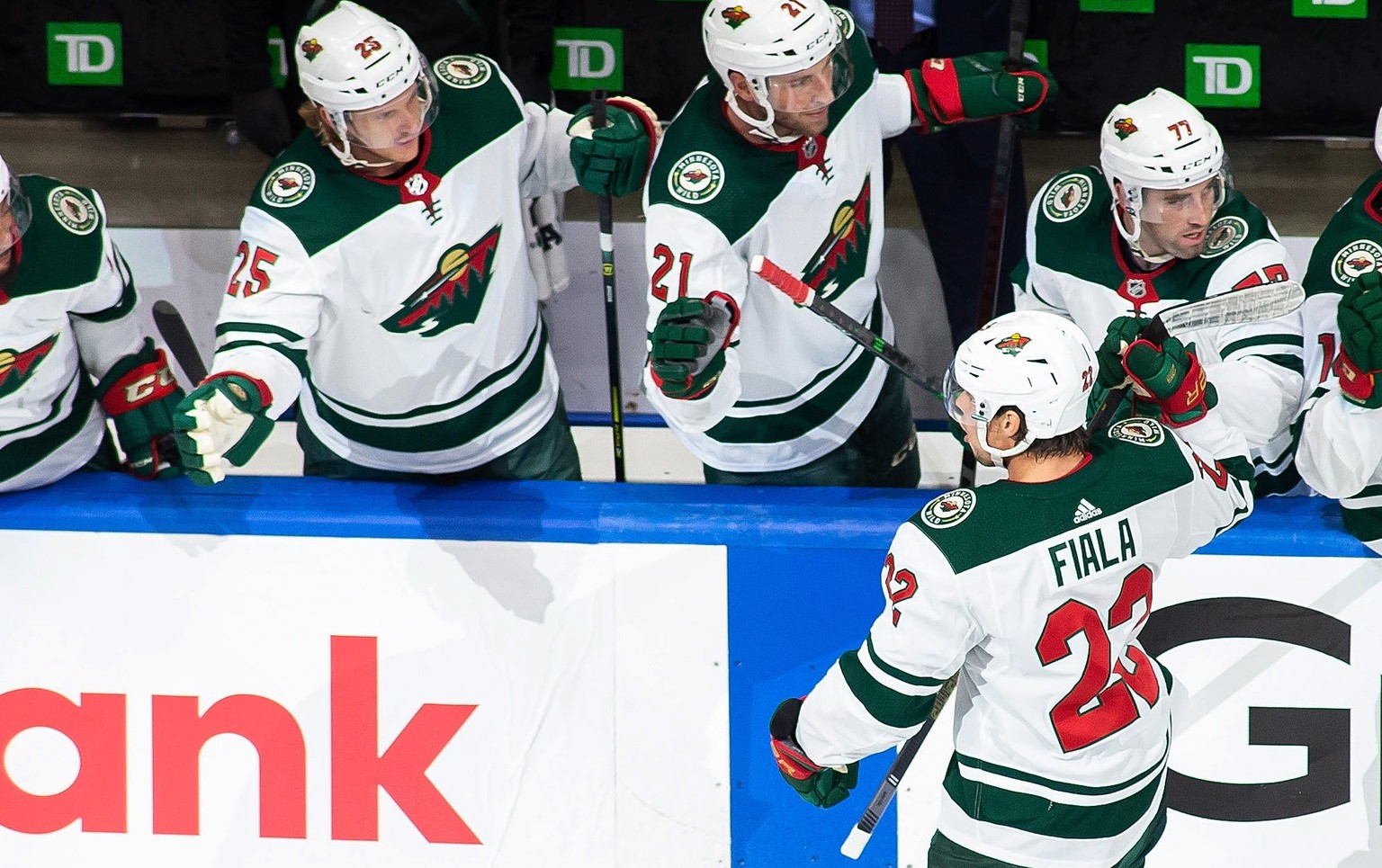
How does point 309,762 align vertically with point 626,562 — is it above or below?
below

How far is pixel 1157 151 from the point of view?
328cm

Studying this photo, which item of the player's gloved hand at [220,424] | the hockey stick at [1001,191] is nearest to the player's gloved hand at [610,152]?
the player's gloved hand at [220,424]

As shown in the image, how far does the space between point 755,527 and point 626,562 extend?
281 mm

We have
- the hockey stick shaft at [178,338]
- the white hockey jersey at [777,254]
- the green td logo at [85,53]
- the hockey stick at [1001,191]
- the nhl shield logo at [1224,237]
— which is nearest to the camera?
the white hockey jersey at [777,254]

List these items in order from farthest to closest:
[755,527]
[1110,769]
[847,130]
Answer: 1. [847,130]
2. [755,527]
3. [1110,769]

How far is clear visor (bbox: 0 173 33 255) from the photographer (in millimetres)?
Answer: 3246

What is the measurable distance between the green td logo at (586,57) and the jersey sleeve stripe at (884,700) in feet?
10.4

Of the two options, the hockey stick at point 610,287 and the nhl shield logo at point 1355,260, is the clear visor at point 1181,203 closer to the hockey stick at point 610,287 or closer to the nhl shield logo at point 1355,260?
the nhl shield logo at point 1355,260

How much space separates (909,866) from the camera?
10.9 feet

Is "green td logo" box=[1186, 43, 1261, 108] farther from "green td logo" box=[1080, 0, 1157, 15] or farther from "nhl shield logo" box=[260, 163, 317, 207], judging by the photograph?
"nhl shield logo" box=[260, 163, 317, 207]

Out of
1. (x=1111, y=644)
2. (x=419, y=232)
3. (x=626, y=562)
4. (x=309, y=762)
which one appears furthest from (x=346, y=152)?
(x=1111, y=644)

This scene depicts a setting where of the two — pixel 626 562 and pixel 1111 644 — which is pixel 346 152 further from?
pixel 1111 644

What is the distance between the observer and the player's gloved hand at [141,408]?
347 cm

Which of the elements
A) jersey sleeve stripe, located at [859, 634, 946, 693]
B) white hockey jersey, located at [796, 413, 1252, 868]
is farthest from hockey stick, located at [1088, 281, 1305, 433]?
jersey sleeve stripe, located at [859, 634, 946, 693]
